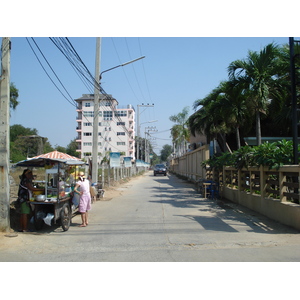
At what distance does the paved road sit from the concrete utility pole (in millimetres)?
713

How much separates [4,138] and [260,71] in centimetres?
998

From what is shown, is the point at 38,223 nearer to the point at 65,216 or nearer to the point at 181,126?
the point at 65,216

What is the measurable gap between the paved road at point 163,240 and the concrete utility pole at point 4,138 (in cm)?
71

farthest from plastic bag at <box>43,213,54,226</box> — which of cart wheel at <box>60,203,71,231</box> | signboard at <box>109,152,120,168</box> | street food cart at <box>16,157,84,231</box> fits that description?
signboard at <box>109,152,120,168</box>

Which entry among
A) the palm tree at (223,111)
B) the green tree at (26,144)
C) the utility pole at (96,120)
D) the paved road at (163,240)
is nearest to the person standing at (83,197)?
the paved road at (163,240)

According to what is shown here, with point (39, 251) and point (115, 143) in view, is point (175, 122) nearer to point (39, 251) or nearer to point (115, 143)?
point (115, 143)

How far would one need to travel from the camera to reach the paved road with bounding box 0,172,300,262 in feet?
20.7

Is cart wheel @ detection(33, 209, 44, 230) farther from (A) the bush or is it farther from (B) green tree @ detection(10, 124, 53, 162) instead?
(B) green tree @ detection(10, 124, 53, 162)

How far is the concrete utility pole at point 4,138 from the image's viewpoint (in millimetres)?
8234

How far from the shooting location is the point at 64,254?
6.58m

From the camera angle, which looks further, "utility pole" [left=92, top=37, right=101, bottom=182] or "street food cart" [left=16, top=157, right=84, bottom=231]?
"utility pole" [left=92, top=37, right=101, bottom=182]

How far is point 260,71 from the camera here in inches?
511

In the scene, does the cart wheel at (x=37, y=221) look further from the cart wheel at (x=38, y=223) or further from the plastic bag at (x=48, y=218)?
the plastic bag at (x=48, y=218)

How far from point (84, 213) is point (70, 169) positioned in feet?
8.33
